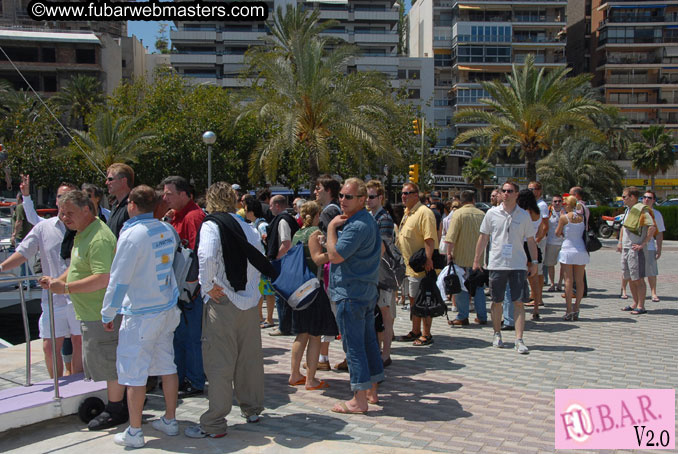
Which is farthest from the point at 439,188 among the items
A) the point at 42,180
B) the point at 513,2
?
the point at 42,180

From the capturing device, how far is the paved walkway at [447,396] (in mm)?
4672

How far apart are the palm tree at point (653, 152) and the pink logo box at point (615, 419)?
203 ft

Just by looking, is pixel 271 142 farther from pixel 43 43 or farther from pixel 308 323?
pixel 43 43

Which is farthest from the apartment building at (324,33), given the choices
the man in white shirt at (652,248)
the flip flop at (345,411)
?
the flip flop at (345,411)

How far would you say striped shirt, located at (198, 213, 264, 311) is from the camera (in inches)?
183

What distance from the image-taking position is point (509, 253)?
295 inches

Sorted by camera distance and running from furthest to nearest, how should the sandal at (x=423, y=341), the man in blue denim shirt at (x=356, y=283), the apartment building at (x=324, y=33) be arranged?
the apartment building at (x=324, y=33) < the sandal at (x=423, y=341) < the man in blue denim shirt at (x=356, y=283)

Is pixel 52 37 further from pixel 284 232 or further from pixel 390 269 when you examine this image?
pixel 390 269

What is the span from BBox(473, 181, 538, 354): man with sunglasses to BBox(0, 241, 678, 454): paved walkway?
0.50 metres

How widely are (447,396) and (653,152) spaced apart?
61633 mm

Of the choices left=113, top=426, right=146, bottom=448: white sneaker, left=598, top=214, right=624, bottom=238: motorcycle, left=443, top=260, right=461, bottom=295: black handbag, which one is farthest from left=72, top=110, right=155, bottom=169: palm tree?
left=113, top=426, right=146, bottom=448: white sneaker

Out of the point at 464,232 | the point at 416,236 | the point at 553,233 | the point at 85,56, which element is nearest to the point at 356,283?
the point at 416,236

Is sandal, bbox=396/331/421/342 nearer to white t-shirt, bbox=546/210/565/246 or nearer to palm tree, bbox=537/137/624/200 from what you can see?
white t-shirt, bbox=546/210/565/246

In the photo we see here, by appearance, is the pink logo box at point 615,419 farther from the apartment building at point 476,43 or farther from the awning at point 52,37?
the apartment building at point 476,43
